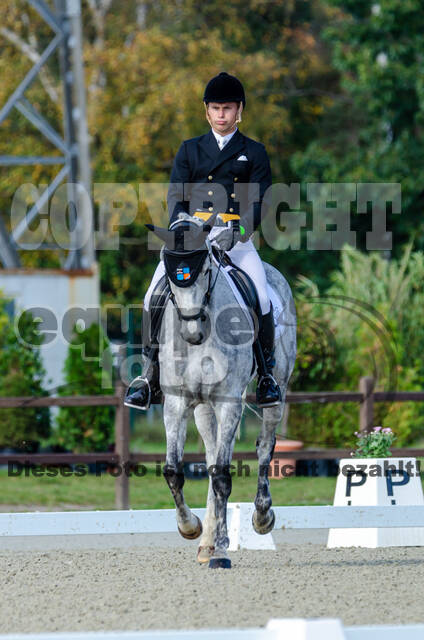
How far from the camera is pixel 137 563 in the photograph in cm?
690

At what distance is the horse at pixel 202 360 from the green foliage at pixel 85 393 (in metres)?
6.85

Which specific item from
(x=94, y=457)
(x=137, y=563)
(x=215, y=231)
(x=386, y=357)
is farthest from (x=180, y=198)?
(x=386, y=357)

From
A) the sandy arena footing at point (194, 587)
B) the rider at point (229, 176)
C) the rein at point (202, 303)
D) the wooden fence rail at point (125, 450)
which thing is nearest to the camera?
the sandy arena footing at point (194, 587)

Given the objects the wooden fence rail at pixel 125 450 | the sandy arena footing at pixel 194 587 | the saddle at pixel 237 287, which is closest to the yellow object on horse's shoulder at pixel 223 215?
the saddle at pixel 237 287

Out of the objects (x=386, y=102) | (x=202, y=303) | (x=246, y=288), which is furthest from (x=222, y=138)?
(x=386, y=102)

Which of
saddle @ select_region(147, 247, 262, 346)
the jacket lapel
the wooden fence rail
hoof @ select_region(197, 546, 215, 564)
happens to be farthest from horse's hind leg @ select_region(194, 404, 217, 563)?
the wooden fence rail

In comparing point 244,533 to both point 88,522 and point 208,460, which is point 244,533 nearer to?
point 208,460

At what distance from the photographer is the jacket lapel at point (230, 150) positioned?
21.7 feet

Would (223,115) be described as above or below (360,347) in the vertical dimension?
above

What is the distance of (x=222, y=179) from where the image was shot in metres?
6.66

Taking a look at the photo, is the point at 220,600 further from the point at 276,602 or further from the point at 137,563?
the point at 137,563

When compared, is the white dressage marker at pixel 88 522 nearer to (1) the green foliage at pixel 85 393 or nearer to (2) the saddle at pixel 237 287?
(2) the saddle at pixel 237 287

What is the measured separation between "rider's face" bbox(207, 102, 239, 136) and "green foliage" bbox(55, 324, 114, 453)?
683cm

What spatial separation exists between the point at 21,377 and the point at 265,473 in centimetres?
693
